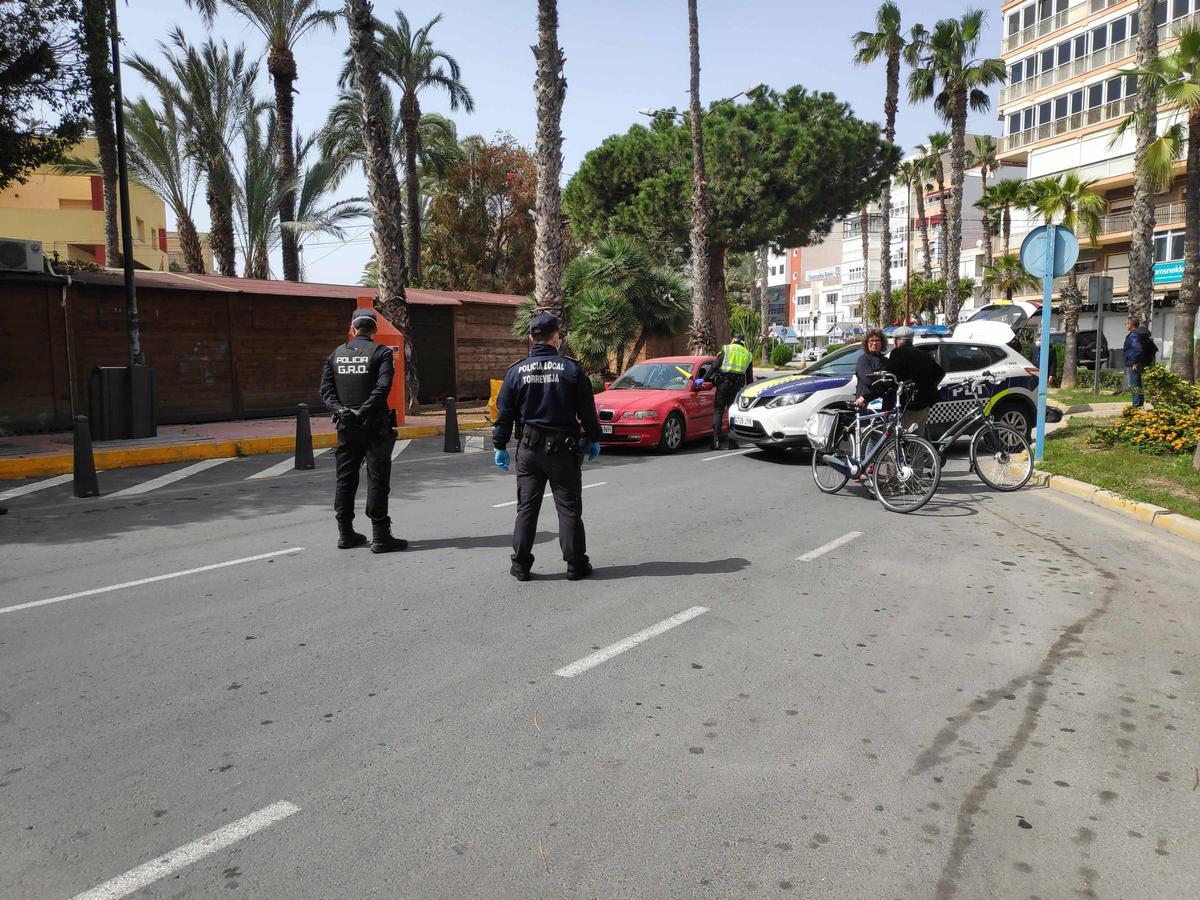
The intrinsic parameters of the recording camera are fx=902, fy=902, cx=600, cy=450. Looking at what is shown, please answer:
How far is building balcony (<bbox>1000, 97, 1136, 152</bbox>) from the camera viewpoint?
3756cm

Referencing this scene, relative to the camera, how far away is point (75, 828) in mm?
3139

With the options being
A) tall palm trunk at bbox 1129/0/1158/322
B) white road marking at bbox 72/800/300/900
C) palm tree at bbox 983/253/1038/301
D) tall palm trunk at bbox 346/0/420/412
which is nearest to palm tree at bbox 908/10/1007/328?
palm tree at bbox 983/253/1038/301

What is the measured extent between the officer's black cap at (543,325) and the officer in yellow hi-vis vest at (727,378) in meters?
8.11

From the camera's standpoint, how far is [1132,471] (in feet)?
34.2

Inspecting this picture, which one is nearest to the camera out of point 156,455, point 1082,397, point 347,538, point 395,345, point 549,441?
point 549,441

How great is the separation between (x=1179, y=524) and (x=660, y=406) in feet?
23.7

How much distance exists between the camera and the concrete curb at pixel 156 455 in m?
11.9

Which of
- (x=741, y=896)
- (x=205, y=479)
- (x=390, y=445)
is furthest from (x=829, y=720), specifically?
(x=205, y=479)

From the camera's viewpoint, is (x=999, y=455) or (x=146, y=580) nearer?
(x=146, y=580)

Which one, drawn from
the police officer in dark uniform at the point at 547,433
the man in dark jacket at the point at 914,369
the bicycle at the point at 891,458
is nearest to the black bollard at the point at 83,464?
the police officer in dark uniform at the point at 547,433

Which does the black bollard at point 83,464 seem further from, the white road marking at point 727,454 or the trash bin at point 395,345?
the white road marking at point 727,454

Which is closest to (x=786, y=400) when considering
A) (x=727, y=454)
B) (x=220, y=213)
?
(x=727, y=454)

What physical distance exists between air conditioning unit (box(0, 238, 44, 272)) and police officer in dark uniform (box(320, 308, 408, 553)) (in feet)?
33.5

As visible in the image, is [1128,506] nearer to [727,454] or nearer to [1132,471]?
[1132,471]
